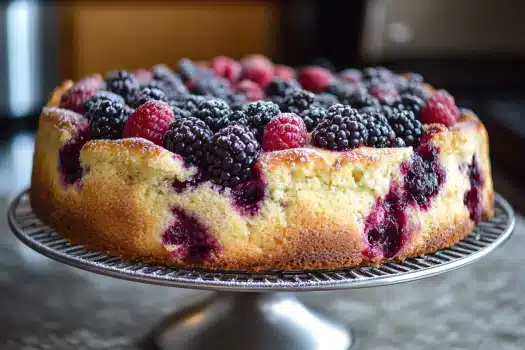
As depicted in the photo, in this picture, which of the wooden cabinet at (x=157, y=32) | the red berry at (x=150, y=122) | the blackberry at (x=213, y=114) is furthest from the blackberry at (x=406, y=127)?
the wooden cabinet at (x=157, y=32)

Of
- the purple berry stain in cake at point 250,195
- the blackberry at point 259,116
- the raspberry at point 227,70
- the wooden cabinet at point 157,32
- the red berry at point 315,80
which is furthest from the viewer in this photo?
the wooden cabinet at point 157,32

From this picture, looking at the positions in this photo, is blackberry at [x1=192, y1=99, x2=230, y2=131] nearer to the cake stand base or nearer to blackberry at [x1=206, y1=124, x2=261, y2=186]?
blackberry at [x1=206, y1=124, x2=261, y2=186]

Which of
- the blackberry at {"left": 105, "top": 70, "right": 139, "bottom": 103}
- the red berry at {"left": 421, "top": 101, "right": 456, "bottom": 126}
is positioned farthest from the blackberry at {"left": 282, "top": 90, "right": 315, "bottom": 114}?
the blackberry at {"left": 105, "top": 70, "right": 139, "bottom": 103}

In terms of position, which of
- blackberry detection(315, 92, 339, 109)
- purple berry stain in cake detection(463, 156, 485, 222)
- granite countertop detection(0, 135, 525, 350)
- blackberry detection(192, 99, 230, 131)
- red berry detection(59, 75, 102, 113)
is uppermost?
blackberry detection(192, 99, 230, 131)

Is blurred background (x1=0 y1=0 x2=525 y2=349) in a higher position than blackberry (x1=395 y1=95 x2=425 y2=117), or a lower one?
lower

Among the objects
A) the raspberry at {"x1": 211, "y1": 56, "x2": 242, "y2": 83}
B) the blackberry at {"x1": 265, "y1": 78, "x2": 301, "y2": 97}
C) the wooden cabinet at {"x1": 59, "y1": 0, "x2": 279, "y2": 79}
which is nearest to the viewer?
the blackberry at {"x1": 265, "y1": 78, "x2": 301, "y2": 97}

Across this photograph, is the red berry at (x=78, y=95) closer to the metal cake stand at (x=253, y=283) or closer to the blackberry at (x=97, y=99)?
the blackberry at (x=97, y=99)

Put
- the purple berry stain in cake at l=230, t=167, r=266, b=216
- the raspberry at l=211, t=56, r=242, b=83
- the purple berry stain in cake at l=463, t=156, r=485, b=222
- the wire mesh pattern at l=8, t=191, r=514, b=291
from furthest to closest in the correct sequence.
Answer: the raspberry at l=211, t=56, r=242, b=83 < the purple berry stain in cake at l=463, t=156, r=485, b=222 < the purple berry stain in cake at l=230, t=167, r=266, b=216 < the wire mesh pattern at l=8, t=191, r=514, b=291
